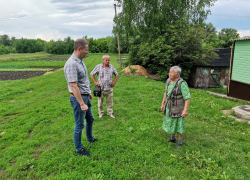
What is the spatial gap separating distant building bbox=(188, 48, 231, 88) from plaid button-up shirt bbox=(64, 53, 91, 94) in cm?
1665

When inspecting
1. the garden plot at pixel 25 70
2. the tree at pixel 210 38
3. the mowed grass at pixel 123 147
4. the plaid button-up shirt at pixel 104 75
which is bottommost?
the mowed grass at pixel 123 147

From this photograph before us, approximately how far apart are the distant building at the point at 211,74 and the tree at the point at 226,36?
25456mm

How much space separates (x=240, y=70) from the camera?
1116 centimetres

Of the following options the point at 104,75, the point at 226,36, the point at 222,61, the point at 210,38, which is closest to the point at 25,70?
the point at 104,75

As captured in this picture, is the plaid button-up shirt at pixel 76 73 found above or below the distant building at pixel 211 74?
above

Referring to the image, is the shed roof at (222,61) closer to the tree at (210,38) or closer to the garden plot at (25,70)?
the tree at (210,38)

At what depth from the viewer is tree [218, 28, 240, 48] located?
41.2 metres

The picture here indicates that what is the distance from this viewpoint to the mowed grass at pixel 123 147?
129 inches

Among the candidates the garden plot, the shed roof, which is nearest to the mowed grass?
the shed roof

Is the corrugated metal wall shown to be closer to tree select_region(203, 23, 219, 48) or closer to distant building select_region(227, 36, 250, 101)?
distant building select_region(227, 36, 250, 101)

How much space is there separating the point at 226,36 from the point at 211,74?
34.7 metres

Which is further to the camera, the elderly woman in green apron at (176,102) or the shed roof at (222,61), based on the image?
the shed roof at (222,61)

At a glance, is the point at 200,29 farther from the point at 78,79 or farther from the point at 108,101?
the point at 78,79

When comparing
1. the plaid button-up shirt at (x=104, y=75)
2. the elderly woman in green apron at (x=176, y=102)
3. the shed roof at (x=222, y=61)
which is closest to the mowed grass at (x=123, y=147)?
the elderly woman in green apron at (x=176, y=102)
